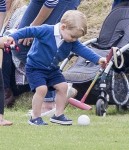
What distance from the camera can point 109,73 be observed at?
962 centimetres

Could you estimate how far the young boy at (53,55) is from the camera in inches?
300

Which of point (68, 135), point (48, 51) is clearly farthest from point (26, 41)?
point (68, 135)

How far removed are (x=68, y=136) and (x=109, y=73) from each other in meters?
2.90

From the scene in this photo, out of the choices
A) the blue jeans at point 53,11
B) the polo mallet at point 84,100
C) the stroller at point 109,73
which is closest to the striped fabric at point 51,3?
the blue jeans at point 53,11

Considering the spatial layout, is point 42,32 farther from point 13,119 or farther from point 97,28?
point 97,28

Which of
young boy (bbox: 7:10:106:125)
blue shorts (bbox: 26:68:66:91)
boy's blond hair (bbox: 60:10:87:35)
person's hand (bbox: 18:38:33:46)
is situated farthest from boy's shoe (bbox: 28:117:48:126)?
person's hand (bbox: 18:38:33:46)

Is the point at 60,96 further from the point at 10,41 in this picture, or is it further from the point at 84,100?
the point at 84,100

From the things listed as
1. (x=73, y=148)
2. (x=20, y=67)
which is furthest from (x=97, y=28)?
(x=73, y=148)

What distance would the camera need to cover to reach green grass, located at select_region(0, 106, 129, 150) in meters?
6.25

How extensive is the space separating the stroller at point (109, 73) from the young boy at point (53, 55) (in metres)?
1.33

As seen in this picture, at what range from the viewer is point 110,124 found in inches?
309

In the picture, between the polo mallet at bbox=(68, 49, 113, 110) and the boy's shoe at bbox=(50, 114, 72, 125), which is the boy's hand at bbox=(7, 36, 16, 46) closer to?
the boy's shoe at bbox=(50, 114, 72, 125)

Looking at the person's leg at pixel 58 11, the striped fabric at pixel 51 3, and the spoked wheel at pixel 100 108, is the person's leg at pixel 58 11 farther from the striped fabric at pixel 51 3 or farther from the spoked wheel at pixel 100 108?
the spoked wheel at pixel 100 108

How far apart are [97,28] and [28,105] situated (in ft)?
9.04
